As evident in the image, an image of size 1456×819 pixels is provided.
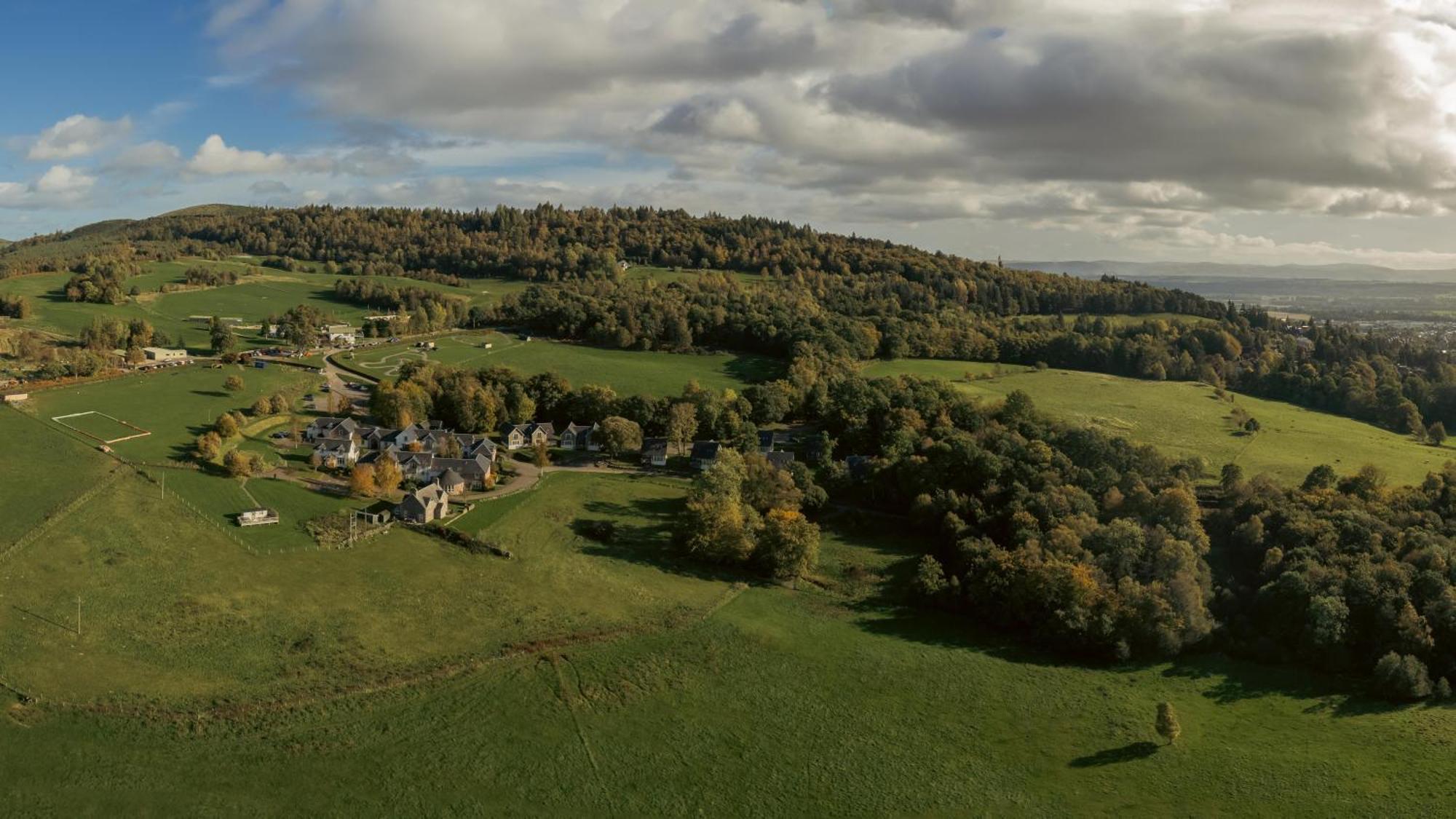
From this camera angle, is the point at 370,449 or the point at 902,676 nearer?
the point at 902,676

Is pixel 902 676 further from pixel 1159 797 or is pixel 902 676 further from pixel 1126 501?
pixel 1126 501

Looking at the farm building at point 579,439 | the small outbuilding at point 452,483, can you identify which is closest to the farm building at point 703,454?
the farm building at point 579,439

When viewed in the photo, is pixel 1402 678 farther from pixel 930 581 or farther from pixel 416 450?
pixel 416 450

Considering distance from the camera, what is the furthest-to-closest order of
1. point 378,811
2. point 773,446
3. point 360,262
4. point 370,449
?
point 360,262
point 773,446
point 370,449
point 378,811

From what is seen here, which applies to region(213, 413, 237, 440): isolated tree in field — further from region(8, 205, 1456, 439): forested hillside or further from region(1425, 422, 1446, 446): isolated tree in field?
region(1425, 422, 1446, 446): isolated tree in field

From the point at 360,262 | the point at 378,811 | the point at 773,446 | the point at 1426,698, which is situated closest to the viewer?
the point at 378,811

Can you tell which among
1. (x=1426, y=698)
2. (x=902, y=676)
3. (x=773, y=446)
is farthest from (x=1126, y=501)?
(x=773, y=446)

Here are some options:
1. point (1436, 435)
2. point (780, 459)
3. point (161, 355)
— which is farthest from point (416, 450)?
point (1436, 435)
